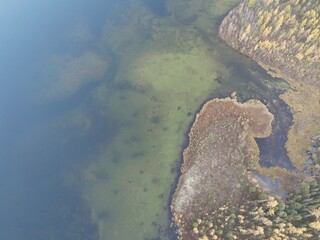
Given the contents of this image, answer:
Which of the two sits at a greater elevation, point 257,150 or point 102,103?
point 257,150

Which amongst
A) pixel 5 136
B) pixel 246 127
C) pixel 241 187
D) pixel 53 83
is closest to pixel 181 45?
pixel 246 127

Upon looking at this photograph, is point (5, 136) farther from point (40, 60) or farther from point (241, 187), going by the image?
point (241, 187)

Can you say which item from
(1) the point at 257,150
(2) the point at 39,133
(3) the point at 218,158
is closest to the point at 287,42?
(1) the point at 257,150

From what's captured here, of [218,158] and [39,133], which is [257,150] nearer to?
[218,158]

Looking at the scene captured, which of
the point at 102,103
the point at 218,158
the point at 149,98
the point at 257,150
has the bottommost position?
the point at 102,103

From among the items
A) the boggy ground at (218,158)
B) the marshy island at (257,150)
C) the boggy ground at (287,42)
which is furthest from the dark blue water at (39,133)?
the boggy ground at (287,42)

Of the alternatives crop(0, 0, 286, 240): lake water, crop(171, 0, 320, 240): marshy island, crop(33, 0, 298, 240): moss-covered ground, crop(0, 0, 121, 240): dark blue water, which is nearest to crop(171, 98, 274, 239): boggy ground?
crop(171, 0, 320, 240): marshy island

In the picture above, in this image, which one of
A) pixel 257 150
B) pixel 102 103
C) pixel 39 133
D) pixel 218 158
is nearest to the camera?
pixel 218 158
